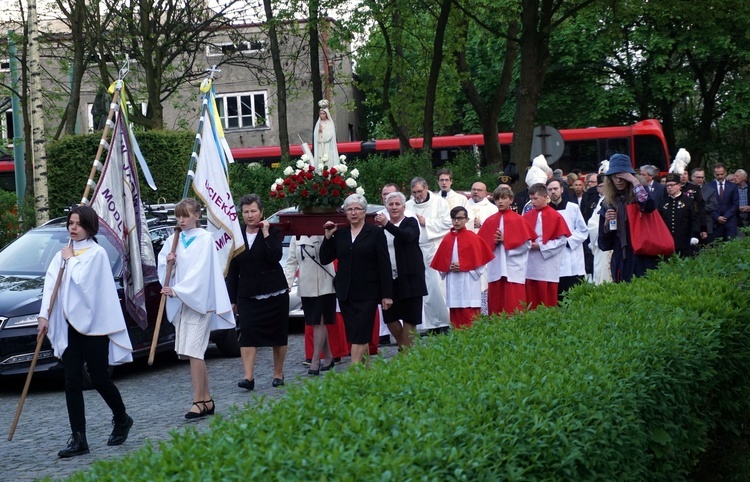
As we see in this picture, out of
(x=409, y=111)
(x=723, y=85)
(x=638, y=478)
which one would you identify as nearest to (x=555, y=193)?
(x=638, y=478)

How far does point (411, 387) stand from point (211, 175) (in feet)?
22.1

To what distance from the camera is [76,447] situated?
27.6 feet

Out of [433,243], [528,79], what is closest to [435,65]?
[528,79]

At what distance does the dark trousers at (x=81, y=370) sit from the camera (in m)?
8.45

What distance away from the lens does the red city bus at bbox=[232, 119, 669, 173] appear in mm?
38688

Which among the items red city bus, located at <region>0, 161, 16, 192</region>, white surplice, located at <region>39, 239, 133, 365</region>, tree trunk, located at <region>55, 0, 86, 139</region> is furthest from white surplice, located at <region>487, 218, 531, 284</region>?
red city bus, located at <region>0, 161, 16, 192</region>

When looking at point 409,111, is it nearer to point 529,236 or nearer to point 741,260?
point 529,236

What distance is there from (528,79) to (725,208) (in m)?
5.03

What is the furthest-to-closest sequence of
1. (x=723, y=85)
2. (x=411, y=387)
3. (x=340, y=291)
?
(x=723, y=85) → (x=340, y=291) → (x=411, y=387)

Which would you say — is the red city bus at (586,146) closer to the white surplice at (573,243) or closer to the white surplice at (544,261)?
the white surplice at (573,243)

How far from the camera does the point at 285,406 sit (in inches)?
195

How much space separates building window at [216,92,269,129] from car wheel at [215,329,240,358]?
126 ft

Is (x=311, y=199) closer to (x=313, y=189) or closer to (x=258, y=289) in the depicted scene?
(x=313, y=189)

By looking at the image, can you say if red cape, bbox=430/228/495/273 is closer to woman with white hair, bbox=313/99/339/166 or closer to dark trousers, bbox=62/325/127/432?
woman with white hair, bbox=313/99/339/166
